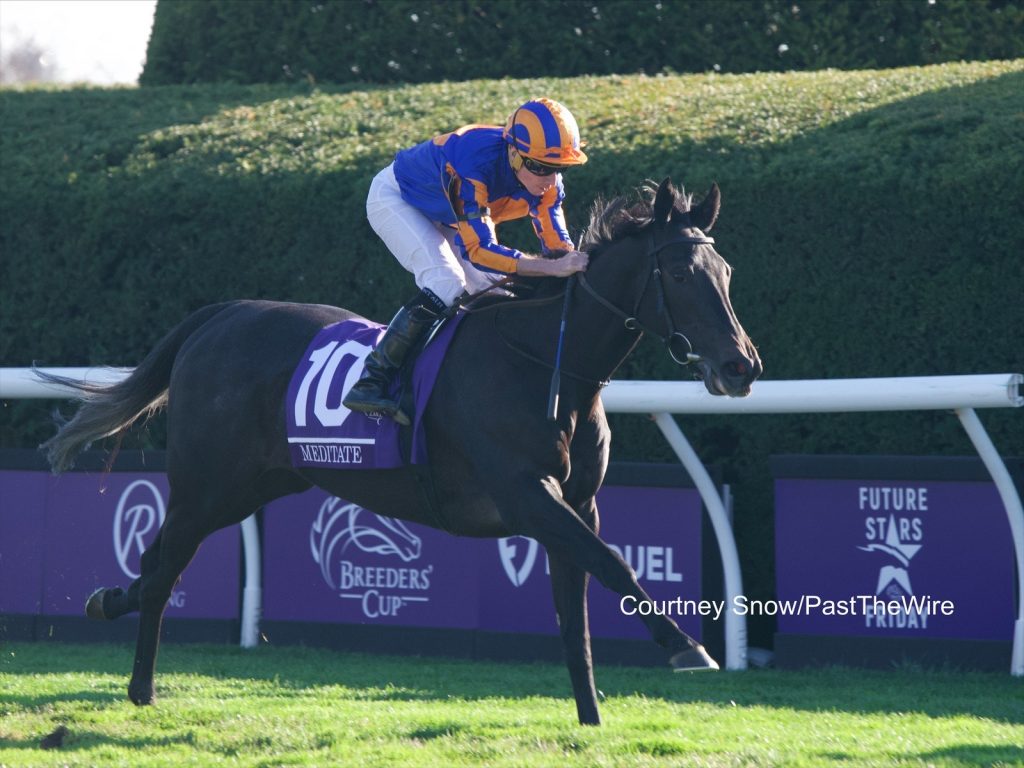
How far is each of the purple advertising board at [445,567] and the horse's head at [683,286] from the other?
1.95 meters

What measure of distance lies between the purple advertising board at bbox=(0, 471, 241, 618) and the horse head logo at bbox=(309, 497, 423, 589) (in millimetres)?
497

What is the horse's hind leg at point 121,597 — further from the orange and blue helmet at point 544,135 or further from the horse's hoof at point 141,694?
the orange and blue helmet at point 544,135

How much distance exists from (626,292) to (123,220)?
416cm

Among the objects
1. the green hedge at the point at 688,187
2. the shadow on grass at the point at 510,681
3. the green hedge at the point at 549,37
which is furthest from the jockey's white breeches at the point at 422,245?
the green hedge at the point at 549,37

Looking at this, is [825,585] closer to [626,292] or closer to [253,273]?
[626,292]

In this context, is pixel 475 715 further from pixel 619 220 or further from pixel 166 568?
pixel 619 220

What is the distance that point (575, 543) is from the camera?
13.3 feet

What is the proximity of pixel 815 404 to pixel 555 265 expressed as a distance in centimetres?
165

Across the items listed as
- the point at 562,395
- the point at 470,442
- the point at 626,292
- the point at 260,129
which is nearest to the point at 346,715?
the point at 470,442

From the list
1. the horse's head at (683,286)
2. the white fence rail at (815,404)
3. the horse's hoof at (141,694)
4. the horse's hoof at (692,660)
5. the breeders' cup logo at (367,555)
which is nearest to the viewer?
the horse's hoof at (692,660)

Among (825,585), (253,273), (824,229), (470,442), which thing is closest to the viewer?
(470,442)

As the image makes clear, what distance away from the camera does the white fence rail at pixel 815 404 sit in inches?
207

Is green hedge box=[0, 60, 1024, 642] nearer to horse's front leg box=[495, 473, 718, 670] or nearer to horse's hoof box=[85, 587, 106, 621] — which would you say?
horse's hoof box=[85, 587, 106, 621]

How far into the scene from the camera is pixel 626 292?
4.28 m
